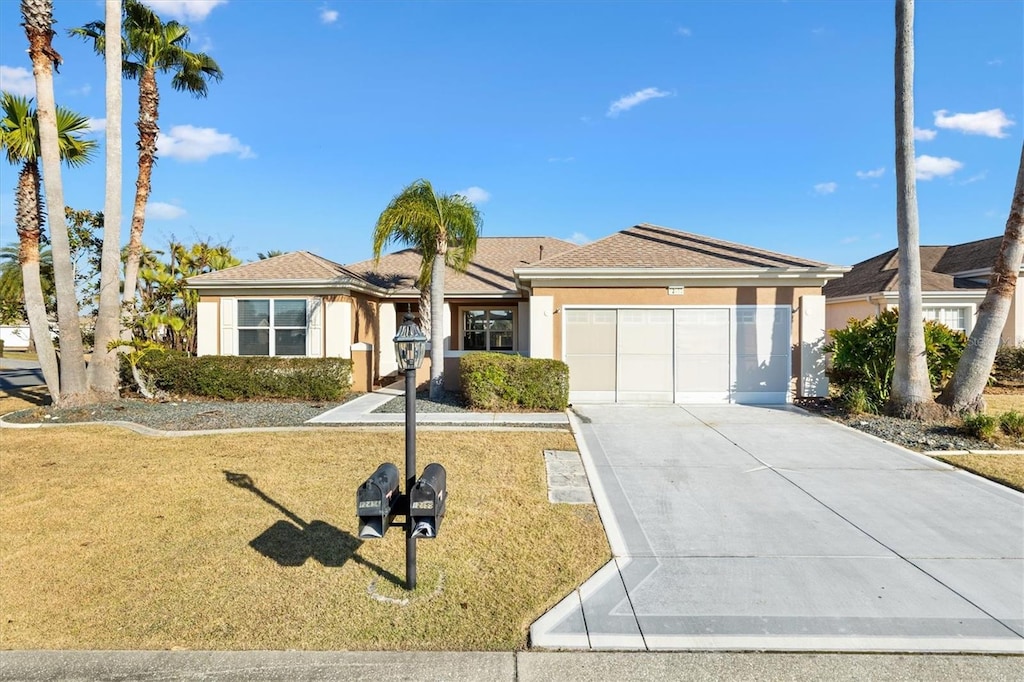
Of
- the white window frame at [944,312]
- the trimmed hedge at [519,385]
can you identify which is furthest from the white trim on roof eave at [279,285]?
the white window frame at [944,312]

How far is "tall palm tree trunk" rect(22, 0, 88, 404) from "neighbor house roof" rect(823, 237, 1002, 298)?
23.0 m

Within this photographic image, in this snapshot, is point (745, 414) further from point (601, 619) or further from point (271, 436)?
point (271, 436)

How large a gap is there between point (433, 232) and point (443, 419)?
4.54 metres

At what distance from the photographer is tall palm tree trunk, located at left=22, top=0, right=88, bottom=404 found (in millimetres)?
10508

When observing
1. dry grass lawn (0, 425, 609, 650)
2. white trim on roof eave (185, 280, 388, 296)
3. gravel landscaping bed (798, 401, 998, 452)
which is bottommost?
dry grass lawn (0, 425, 609, 650)

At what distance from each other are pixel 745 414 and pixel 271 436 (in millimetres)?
9514

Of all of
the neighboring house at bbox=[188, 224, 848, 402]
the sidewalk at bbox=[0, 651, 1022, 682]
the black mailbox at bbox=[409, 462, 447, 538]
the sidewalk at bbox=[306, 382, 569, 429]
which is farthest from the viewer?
the neighboring house at bbox=[188, 224, 848, 402]

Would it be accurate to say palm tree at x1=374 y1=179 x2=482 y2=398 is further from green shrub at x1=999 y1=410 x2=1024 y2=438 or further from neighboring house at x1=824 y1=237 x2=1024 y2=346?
neighboring house at x1=824 y1=237 x2=1024 y2=346

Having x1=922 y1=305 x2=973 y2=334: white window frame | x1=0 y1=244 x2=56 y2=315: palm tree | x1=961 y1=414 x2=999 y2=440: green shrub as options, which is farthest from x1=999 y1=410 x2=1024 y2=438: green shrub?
x1=0 y1=244 x2=56 y2=315: palm tree

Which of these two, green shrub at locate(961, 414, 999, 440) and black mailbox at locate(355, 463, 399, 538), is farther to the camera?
green shrub at locate(961, 414, 999, 440)

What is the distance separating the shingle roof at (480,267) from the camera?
14883 mm

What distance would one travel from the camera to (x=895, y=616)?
11.4 ft

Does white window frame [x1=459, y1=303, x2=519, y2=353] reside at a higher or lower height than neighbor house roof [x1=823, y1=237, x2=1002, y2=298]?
lower

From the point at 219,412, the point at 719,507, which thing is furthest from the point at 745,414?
the point at 219,412
